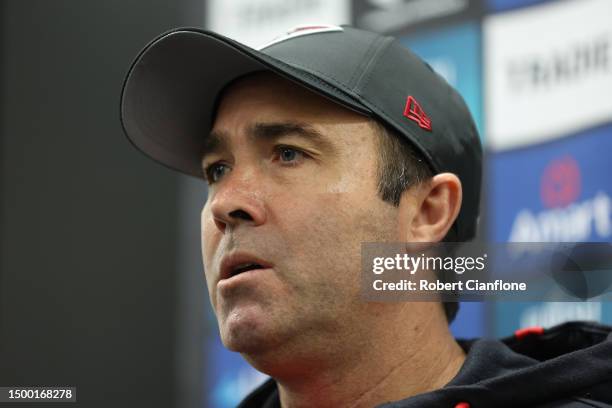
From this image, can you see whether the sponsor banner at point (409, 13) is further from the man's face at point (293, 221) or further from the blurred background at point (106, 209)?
the man's face at point (293, 221)

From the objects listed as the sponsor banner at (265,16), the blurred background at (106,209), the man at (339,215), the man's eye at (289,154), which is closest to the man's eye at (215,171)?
the man at (339,215)

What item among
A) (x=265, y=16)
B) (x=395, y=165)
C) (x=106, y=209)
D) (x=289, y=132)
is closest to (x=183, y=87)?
(x=289, y=132)

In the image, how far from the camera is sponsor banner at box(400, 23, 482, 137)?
2203mm

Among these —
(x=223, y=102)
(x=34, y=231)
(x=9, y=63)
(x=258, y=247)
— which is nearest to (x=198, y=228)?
(x=34, y=231)

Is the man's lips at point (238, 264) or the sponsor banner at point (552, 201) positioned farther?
the sponsor banner at point (552, 201)

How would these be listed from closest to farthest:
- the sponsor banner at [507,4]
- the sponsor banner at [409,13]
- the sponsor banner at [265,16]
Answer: the sponsor banner at [507,4]
the sponsor banner at [409,13]
the sponsor banner at [265,16]

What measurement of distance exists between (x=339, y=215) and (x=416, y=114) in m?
0.20

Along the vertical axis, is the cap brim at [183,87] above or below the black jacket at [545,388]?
above

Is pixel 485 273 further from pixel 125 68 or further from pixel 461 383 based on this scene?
pixel 125 68

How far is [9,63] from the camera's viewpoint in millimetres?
2881

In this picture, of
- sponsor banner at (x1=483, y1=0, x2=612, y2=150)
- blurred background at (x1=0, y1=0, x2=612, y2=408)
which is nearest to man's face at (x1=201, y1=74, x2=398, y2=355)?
sponsor banner at (x1=483, y1=0, x2=612, y2=150)

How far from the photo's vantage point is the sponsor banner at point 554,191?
6.46ft

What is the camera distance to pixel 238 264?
51.4 inches

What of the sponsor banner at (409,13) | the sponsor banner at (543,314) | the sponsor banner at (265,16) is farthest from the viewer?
the sponsor banner at (265,16)
